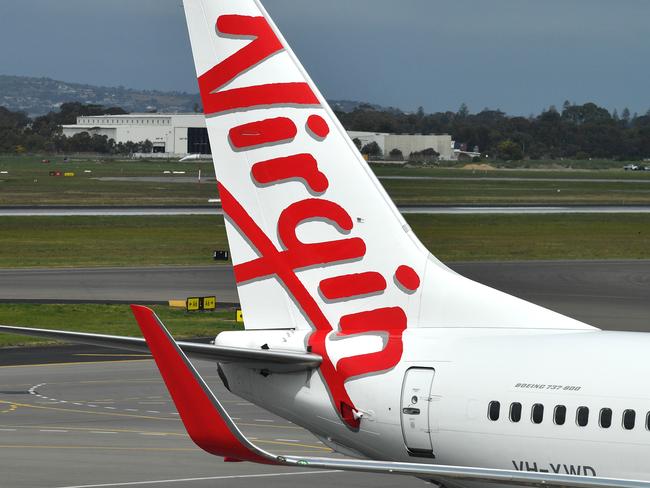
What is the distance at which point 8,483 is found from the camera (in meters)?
24.0

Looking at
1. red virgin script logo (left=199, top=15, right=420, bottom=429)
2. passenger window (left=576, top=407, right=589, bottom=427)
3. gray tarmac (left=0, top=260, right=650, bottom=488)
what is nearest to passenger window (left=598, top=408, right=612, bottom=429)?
passenger window (left=576, top=407, right=589, bottom=427)

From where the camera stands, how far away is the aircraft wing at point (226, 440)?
41.5 feet

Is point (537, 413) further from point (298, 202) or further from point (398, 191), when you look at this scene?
point (398, 191)

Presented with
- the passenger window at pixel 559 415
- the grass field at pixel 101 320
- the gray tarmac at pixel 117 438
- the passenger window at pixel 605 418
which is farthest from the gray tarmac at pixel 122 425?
the passenger window at pixel 605 418

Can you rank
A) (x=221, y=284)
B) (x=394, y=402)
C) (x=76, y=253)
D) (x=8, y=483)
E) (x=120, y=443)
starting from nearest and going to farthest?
(x=394, y=402) < (x=8, y=483) < (x=120, y=443) < (x=221, y=284) < (x=76, y=253)

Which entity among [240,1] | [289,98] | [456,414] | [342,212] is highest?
[240,1]

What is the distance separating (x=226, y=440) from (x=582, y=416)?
484 cm

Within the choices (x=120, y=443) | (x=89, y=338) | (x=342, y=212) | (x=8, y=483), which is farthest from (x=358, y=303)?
(x=120, y=443)

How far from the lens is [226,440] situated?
12898 mm

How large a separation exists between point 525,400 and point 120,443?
14748 mm

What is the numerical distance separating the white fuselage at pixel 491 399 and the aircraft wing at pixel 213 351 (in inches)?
11.9

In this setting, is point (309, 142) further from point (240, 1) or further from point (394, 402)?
point (394, 402)

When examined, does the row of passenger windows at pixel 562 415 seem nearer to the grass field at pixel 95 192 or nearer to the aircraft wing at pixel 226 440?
the aircraft wing at pixel 226 440

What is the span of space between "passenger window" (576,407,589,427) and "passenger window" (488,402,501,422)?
1.08m
